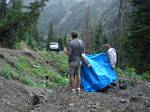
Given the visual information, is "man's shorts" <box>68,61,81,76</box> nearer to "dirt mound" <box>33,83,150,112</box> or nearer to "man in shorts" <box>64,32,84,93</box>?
"man in shorts" <box>64,32,84,93</box>

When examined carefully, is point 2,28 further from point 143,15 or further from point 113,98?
point 113,98

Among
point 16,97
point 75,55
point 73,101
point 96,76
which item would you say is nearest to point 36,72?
point 96,76

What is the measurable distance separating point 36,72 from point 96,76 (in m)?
7.74

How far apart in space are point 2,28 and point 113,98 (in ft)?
71.3

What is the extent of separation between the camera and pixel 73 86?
1356 cm

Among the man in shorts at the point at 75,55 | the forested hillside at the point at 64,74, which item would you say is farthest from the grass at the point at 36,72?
the man in shorts at the point at 75,55

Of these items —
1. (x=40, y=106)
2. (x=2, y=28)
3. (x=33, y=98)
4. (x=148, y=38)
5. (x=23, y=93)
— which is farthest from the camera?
(x=2, y=28)

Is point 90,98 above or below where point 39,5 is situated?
below

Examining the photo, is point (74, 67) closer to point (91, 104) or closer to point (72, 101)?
point (72, 101)

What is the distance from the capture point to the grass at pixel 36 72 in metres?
17.7

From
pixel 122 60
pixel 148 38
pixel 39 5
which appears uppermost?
pixel 39 5

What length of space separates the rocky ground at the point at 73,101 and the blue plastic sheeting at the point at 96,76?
1.14 ft

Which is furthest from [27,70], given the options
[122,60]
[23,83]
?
[122,60]

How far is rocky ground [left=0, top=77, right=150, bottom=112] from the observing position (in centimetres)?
1138
